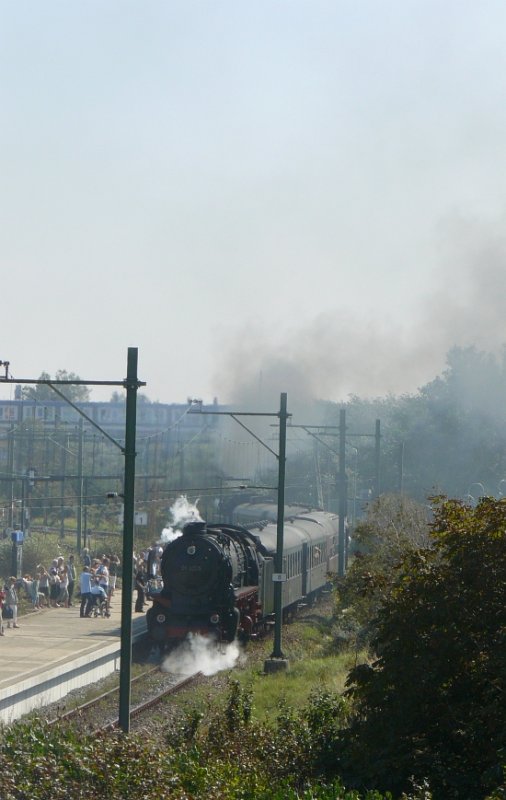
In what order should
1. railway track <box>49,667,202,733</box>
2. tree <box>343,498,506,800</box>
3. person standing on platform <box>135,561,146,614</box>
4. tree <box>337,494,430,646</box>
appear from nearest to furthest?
1. tree <box>343,498,506,800</box>
2. railway track <box>49,667,202,733</box>
3. tree <box>337,494,430,646</box>
4. person standing on platform <box>135,561,146,614</box>

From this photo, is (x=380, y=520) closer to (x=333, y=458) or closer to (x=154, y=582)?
→ (x=154, y=582)

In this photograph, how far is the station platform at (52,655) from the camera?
68.7 feet

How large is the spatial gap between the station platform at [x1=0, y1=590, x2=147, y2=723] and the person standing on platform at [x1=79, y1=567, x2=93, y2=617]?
0.75ft

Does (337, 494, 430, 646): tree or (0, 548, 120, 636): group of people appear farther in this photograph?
(0, 548, 120, 636): group of people

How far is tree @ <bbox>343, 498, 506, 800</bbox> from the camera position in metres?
11.0

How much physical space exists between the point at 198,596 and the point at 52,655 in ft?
11.6

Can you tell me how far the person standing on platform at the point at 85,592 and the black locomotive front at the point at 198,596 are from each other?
5553 mm

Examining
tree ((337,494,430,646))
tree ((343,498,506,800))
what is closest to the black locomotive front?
tree ((337,494,430,646))

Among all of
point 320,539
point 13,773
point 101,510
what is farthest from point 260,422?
point 13,773

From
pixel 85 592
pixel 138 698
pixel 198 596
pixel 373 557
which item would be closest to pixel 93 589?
pixel 85 592

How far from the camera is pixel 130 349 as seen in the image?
16094mm

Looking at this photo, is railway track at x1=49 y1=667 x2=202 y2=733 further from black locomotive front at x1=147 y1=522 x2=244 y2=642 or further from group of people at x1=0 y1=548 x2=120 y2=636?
group of people at x1=0 y1=548 x2=120 y2=636

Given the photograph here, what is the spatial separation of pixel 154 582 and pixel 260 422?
3593 centimetres

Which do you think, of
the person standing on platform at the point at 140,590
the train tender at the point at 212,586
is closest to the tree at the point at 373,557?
the train tender at the point at 212,586
